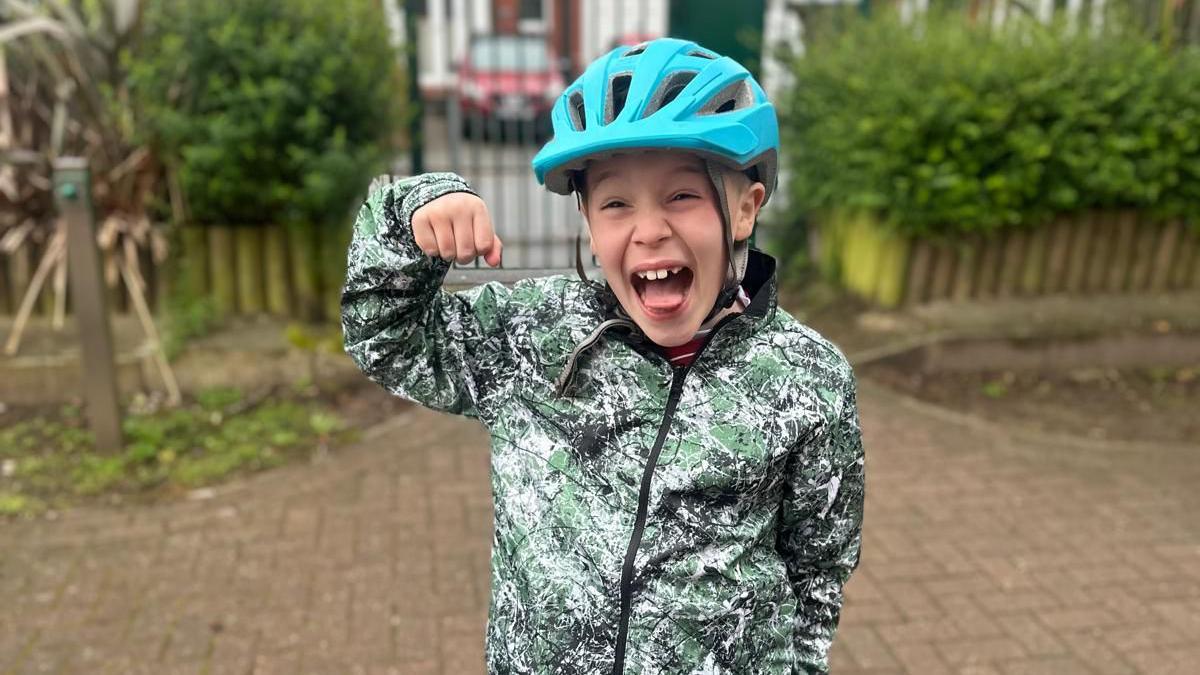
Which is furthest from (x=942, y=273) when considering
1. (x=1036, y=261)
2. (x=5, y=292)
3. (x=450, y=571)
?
(x=5, y=292)

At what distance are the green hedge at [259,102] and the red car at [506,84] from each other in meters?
1.19

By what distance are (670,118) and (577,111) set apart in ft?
0.65

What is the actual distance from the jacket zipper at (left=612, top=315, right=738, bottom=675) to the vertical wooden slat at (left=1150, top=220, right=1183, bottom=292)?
6054 mm

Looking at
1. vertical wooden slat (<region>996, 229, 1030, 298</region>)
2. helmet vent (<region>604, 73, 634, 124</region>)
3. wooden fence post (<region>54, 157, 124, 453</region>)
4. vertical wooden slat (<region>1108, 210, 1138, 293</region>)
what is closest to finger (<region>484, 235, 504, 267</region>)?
helmet vent (<region>604, 73, 634, 124</region>)

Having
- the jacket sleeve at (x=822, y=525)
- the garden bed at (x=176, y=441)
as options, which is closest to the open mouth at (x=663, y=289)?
the jacket sleeve at (x=822, y=525)

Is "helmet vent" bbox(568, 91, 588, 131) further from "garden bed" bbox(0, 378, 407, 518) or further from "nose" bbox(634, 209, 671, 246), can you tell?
"garden bed" bbox(0, 378, 407, 518)

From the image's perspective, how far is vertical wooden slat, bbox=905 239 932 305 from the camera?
6.39 meters

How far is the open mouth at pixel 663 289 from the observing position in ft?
5.10

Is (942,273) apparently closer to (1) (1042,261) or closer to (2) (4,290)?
(1) (1042,261)

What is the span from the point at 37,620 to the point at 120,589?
30cm

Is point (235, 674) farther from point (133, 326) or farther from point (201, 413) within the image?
point (133, 326)

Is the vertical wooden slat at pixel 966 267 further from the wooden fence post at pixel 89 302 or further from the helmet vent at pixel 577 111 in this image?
the helmet vent at pixel 577 111

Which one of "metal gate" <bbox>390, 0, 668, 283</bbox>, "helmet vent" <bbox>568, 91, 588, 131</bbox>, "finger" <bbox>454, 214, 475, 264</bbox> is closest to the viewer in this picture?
"finger" <bbox>454, 214, 475, 264</bbox>

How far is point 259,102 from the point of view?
5238 millimetres
